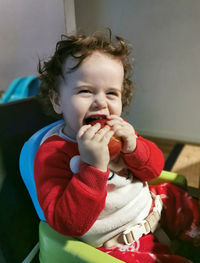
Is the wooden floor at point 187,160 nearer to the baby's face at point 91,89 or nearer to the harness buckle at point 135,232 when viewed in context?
the harness buckle at point 135,232

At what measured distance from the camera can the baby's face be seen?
1.69 ft

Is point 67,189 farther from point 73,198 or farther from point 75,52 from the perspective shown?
point 75,52

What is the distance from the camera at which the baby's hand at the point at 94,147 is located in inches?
17.3

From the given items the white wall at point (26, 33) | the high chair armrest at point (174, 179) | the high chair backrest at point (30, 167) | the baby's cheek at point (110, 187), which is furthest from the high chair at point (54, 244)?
the white wall at point (26, 33)

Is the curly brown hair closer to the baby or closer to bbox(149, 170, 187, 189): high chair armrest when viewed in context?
the baby

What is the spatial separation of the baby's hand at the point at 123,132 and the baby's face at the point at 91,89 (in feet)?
0.09

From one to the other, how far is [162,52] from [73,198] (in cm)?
112

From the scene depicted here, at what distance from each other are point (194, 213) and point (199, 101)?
881 mm

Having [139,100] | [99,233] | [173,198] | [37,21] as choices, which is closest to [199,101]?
[139,100]

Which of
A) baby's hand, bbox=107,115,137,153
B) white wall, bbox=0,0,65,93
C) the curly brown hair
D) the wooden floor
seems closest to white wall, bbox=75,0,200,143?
the wooden floor

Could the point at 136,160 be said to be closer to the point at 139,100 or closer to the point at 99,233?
the point at 99,233

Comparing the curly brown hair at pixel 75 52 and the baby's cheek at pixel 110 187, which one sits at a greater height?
the curly brown hair at pixel 75 52

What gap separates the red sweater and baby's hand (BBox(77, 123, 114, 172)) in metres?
0.01

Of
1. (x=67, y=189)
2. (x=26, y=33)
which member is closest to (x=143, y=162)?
(x=67, y=189)
